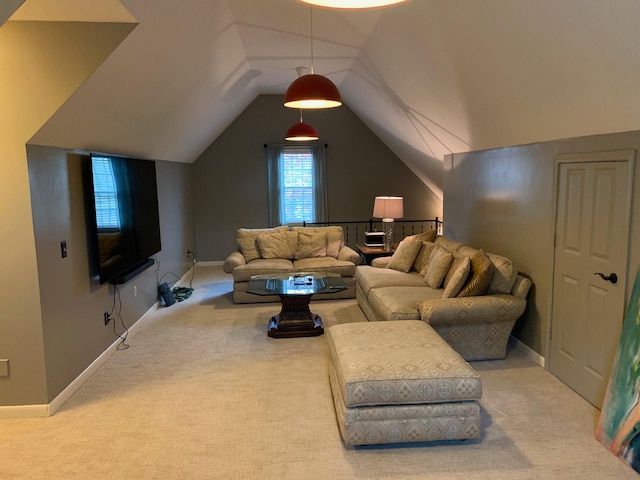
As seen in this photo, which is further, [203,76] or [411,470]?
[203,76]

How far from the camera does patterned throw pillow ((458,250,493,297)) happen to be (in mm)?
3932

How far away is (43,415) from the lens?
324cm

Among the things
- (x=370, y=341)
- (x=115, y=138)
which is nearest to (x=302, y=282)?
(x=370, y=341)

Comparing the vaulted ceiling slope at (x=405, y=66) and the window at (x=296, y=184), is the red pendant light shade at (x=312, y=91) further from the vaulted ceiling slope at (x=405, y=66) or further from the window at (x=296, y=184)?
the window at (x=296, y=184)

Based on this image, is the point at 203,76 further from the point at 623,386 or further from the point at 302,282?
the point at 623,386

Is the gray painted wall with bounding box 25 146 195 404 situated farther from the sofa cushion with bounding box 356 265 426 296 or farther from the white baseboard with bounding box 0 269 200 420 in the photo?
the sofa cushion with bounding box 356 265 426 296

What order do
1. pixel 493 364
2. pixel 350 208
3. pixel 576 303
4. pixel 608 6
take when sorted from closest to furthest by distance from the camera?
pixel 608 6
pixel 576 303
pixel 493 364
pixel 350 208

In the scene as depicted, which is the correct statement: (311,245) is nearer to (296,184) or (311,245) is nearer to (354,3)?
(296,184)

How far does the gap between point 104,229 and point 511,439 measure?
3.42 meters

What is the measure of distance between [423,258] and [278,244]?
2119 mm

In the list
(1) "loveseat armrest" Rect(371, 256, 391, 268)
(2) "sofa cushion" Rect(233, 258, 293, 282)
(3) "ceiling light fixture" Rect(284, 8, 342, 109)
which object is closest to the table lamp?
(1) "loveseat armrest" Rect(371, 256, 391, 268)

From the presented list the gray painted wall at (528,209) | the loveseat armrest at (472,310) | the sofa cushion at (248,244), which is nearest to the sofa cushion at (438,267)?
the gray painted wall at (528,209)

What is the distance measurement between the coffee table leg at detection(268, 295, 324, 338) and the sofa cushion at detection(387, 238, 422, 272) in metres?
1.20

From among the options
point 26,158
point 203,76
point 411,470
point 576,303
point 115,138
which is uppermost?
point 203,76
